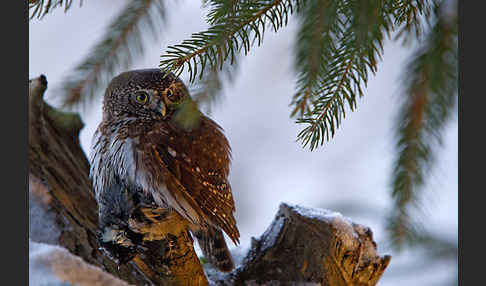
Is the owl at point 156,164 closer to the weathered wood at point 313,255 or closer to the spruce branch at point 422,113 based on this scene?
the weathered wood at point 313,255

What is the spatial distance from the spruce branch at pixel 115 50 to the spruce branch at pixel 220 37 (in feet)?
0.35

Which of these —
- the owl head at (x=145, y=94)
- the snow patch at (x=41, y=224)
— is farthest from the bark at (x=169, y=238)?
the owl head at (x=145, y=94)

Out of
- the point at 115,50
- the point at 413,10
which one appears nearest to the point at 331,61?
the point at 413,10

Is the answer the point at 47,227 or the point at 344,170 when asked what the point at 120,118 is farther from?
the point at 344,170

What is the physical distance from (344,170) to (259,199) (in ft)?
1.37

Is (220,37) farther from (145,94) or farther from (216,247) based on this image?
(216,247)

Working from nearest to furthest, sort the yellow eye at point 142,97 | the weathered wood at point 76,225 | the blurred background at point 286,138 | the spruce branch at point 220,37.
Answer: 1. the spruce branch at point 220,37
2. the blurred background at point 286,138
3. the weathered wood at point 76,225
4. the yellow eye at point 142,97

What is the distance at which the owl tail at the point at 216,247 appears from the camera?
40.8 inches

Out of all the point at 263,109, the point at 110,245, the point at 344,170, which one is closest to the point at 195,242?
the point at 110,245

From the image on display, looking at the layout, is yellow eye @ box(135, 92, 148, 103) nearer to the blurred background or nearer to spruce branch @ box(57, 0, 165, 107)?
the blurred background

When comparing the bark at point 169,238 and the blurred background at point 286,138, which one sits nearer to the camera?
the blurred background at point 286,138

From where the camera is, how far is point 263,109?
169cm

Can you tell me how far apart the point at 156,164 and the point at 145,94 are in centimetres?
18

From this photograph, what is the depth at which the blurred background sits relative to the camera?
29.7 inches
